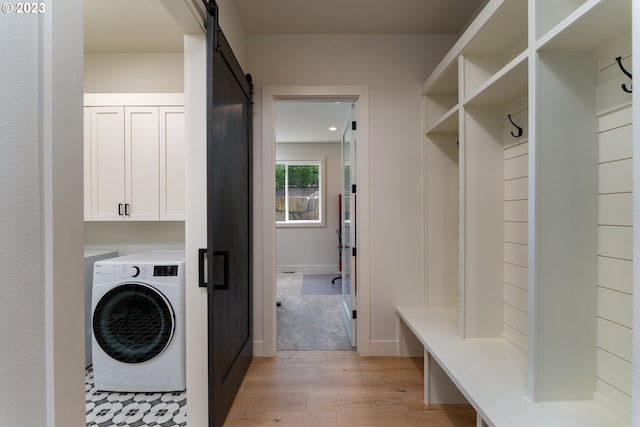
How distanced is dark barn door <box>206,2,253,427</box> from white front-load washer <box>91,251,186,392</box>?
0.42 meters

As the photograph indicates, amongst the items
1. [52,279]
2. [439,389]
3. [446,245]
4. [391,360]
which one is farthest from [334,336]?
[52,279]

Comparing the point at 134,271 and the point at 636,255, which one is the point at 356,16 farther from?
the point at 134,271

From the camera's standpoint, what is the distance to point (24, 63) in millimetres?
626

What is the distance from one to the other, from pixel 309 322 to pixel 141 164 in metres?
2.33

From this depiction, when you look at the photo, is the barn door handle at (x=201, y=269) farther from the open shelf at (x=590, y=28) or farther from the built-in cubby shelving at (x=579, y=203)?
the open shelf at (x=590, y=28)

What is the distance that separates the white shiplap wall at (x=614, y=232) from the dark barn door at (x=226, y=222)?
1.70 m

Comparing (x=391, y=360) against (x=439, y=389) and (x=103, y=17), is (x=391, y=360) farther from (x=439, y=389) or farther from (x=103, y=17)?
(x=103, y=17)

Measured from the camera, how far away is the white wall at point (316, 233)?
603 centimetres

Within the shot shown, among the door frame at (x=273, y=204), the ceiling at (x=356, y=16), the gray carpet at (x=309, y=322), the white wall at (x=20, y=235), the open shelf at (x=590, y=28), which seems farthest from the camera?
the gray carpet at (x=309, y=322)

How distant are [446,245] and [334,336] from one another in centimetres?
142

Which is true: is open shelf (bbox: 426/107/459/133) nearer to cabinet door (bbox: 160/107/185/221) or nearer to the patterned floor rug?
cabinet door (bbox: 160/107/185/221)

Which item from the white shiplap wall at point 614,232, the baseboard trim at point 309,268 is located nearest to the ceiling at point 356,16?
the white shiplap wall at point 614,232

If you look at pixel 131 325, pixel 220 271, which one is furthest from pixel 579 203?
pixel 131 325

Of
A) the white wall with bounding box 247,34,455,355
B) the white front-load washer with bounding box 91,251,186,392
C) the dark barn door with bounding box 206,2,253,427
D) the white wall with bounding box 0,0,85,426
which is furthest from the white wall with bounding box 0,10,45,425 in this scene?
the white wall with bounding box 247,34,455,355
